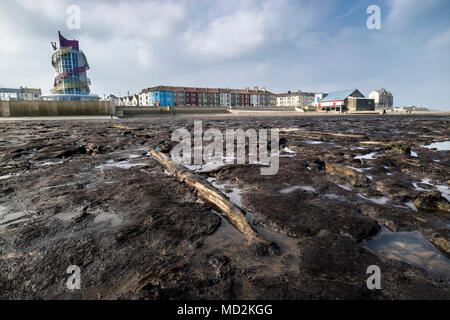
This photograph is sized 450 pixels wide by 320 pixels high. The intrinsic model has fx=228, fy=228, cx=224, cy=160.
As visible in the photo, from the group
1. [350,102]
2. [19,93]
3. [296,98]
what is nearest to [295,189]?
[350,102]

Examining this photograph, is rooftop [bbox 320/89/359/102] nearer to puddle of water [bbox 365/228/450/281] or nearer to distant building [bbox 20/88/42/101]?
puddle of water [bbox 365/228/450/281]

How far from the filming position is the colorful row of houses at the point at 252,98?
7662cm

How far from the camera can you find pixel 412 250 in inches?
88.8

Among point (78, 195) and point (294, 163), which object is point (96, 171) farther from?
point (294, 163)

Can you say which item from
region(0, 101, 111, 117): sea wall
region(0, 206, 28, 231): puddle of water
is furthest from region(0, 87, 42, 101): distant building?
region(0, 206, 28, 231): puddle of water

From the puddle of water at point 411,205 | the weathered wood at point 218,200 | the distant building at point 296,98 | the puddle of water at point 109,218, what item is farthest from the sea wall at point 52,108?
the distant building at point 296,98

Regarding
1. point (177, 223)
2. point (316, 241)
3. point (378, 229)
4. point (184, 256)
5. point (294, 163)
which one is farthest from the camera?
point (294, 163)

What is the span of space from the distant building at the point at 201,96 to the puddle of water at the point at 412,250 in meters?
94.2

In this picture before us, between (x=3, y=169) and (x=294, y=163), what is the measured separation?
7233mm

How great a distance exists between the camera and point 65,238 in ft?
8.32

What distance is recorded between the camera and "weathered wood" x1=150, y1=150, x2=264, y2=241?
8.81 ft

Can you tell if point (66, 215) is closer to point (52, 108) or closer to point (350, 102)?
point (52, 108)
